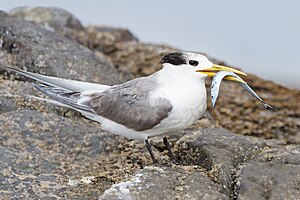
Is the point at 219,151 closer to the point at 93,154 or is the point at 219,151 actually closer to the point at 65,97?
the point at 93,154

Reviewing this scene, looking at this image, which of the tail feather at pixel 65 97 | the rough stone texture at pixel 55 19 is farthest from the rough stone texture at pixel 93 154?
the rough stone texture at pixel 55 19

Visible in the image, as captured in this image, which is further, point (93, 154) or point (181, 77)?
point (93, 154)

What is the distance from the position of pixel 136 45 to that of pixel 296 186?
529 centimetres

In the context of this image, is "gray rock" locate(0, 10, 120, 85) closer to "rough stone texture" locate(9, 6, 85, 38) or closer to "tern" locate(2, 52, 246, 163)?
"rough stone texture" locate(9, 6, 85, 38)

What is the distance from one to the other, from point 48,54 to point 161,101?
2.15m

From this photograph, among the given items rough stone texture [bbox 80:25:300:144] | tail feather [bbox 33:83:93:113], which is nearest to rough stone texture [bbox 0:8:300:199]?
tail feather [bbox 33:83:93:113]

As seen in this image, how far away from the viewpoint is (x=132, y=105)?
4.91m

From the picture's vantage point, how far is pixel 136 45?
30.7 feet

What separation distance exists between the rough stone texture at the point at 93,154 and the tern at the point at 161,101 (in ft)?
1.01

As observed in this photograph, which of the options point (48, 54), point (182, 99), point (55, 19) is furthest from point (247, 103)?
point (182, 99)

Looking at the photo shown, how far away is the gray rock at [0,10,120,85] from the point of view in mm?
6449

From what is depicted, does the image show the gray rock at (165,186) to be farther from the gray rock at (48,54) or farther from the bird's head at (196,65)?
the gray rock at (48,54)

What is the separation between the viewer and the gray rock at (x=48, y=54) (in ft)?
21.2

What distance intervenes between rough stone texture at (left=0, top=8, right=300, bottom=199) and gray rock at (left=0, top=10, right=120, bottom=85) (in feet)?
0.03
